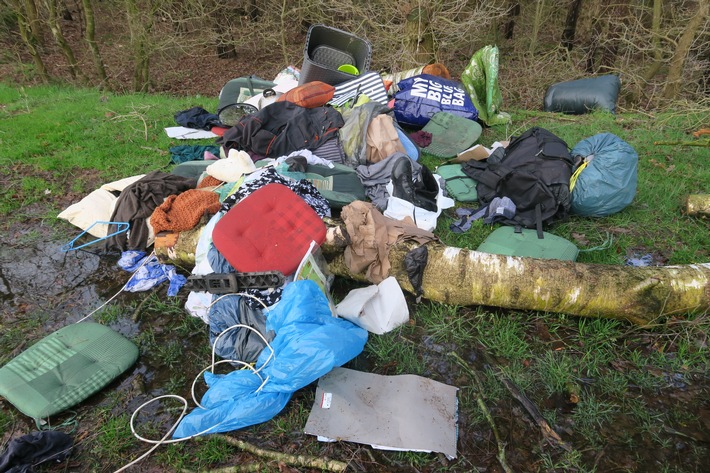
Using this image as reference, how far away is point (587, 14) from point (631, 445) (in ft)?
35.9

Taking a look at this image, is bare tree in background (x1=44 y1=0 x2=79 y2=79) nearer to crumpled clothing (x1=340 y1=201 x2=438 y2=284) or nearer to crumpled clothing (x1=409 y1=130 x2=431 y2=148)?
crumpled clothing (x1=409 y1=130 x2=431 y2=148)

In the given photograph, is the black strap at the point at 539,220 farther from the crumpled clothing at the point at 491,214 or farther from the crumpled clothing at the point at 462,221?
the crumpled clothing at the point at 462,221

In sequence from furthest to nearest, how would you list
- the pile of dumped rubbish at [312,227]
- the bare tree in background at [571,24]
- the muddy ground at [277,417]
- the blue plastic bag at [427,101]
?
the bare tree in background at [571,24], the blue plastic bag at [427,101], the pile of dumped rubbish at [312,227], the muddy ground at [277,417]

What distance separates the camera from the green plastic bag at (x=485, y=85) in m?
5.73

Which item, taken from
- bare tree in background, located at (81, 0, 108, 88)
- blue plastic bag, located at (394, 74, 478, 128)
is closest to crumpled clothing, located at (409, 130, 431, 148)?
blue plastic bag, located at (394, 74, 478, 128)

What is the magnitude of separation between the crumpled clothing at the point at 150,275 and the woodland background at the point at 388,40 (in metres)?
5.05

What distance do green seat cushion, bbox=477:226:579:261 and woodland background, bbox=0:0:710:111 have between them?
7.72 ft

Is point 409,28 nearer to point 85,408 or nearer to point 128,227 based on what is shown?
point 128,227

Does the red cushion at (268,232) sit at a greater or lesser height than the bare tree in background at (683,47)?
lesser

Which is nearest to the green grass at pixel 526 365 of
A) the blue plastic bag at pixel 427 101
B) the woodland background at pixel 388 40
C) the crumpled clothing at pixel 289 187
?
the crumpled clothing at pixel 289 187

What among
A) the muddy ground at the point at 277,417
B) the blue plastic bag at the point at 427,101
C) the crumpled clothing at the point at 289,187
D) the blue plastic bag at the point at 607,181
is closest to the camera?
the muddy ground at the point at 277,417

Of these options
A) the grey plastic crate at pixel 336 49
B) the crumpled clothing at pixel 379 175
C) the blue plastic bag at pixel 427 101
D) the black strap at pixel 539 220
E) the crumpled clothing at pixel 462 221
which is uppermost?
the grey plastic crate at pixel 336 49

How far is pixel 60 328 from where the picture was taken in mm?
2754

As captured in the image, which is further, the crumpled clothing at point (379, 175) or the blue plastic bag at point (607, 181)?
the crumpled clothing at point (379, 175)
